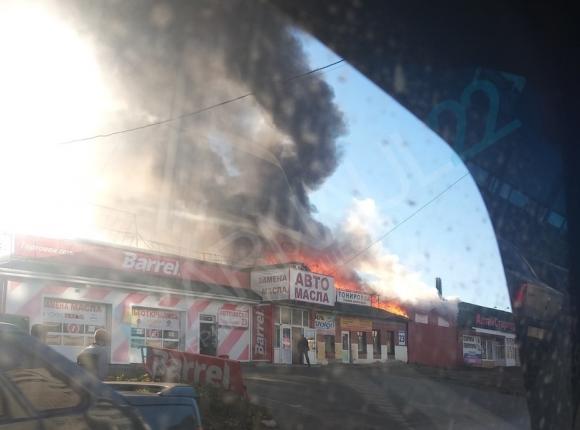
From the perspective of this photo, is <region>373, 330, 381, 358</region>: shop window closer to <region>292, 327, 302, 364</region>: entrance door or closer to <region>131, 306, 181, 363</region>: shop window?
<region>292, 327, 302, 364</region>: entrance door

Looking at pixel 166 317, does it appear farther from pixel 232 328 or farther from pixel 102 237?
pixel 102 237

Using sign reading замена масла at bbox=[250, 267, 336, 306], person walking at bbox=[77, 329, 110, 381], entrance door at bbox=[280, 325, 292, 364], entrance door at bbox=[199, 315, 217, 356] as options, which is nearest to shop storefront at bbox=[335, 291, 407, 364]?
sign reading замена масла at bbox=[250, 267, 336, 306]

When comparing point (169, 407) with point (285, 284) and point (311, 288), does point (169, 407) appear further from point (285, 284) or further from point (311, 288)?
point (311, 288)

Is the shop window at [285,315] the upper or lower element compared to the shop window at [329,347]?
upper

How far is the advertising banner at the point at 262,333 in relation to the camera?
23.0 metres

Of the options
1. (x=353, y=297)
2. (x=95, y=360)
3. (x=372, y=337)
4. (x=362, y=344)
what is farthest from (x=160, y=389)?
(x=372, y=337)

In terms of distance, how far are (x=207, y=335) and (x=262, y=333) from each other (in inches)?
122

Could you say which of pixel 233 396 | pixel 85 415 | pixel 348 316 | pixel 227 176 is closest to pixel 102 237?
pixel 227 176

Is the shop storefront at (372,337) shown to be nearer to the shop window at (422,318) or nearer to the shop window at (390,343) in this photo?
the shop window at (390,343)

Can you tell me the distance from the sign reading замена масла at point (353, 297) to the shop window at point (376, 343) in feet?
4.89

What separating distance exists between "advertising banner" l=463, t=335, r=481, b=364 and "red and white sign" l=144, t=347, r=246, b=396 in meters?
31.2

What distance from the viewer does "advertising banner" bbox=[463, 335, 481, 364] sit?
37375 mm

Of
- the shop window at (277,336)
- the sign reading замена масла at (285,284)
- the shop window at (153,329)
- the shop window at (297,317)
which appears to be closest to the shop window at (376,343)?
the shop window at (297,317)

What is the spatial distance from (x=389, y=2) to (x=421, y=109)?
52.3 inches
